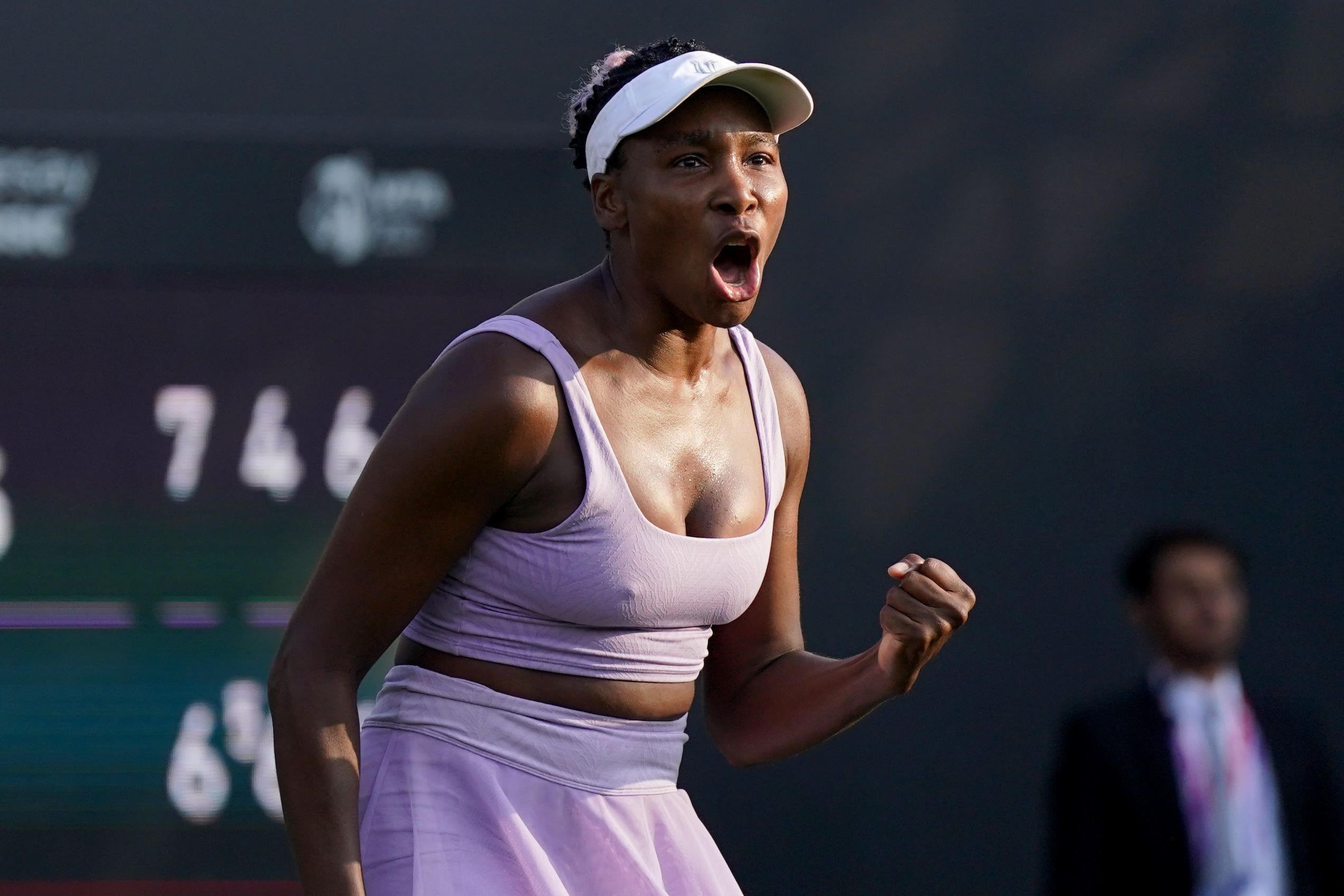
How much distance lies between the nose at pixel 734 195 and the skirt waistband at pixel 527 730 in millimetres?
513

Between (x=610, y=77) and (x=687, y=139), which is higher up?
(x=610, y=77)

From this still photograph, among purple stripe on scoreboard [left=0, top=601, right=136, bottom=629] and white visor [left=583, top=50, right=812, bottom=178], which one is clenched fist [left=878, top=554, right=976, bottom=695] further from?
purple stripe on scoreboard [left=0, top=601, right=136, bottom=629]

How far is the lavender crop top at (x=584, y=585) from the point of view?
1571 millimetres

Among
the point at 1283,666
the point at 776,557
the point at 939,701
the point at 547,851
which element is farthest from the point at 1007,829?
the point at 547,851

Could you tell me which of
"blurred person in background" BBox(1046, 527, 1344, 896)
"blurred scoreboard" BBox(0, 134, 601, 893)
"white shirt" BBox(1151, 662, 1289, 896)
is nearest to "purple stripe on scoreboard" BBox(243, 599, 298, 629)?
"blurred scoreboard" BBox(0, 134, 601, 893)

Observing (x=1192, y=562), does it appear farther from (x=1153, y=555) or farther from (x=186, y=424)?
(x=186, y=424)

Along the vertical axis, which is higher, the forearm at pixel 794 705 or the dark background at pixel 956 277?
the dark background at pixel 956 277

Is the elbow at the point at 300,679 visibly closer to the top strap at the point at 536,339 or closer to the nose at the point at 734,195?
the top strap at the point at 536,339

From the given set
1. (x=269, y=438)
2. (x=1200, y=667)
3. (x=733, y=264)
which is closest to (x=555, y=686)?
(x=733, y=264)

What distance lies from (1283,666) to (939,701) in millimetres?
765

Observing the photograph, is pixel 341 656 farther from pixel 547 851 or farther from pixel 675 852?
pixel 675 852

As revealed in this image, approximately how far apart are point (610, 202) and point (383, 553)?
1.46ft

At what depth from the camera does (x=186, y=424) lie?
339 centimetres

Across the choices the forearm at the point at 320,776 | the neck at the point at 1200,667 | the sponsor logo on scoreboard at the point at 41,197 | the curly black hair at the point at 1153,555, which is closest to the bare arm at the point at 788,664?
the forearm at the point at 320,776
